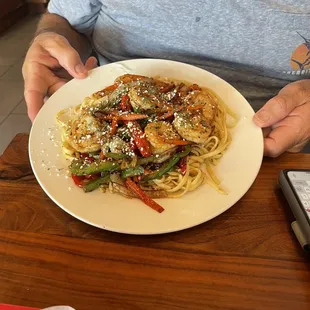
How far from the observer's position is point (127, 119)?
2.97 ft

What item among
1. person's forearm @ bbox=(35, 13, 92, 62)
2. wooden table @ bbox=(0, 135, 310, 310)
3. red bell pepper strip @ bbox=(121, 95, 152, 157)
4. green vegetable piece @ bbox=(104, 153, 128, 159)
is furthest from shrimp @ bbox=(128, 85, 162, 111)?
person's forearm @ bbox=(35, 13, 92, 62)

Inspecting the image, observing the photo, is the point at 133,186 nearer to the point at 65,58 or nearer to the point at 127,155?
the point at 127,155

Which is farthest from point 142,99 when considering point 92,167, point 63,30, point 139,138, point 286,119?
point 63,30

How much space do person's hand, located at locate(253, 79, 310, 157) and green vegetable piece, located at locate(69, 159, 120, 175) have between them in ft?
1.18

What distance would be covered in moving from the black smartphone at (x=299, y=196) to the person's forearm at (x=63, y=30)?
0.89m

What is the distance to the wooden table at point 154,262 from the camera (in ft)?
2.03

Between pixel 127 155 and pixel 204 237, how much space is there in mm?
242

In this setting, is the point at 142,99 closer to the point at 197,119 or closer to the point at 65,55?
the point at 197,119

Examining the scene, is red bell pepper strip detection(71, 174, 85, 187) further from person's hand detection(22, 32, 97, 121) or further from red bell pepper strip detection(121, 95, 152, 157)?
person's hand detection(22, 32, 97, 121)

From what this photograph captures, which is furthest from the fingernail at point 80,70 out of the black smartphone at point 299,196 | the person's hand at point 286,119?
the black smartphone at point 299,196

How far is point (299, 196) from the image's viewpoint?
29.5 inches

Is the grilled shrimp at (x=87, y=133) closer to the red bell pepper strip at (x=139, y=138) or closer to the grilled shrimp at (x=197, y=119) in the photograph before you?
the red bell pepper strip at (x=139, y=138)

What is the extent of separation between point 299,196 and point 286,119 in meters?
0.29

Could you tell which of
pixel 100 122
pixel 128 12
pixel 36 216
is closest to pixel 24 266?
pixel 36 216
